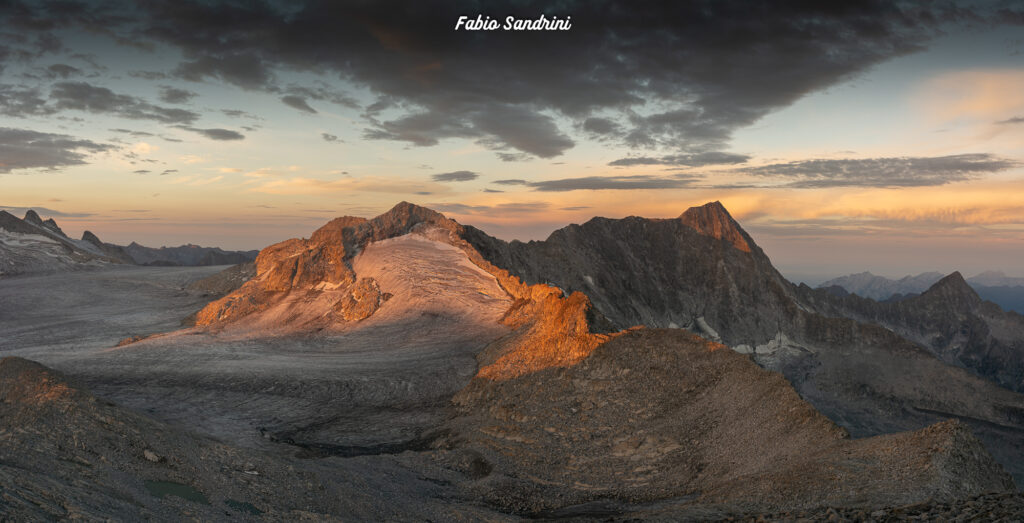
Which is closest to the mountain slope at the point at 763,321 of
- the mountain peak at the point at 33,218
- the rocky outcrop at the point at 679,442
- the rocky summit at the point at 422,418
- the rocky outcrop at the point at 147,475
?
the rocky summit at the point at 422,418

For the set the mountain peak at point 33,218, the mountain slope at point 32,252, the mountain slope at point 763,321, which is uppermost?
the mountain peak at point 33,218

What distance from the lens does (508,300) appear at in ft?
248

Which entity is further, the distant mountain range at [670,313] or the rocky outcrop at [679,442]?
the distant mountain range at [670,313]

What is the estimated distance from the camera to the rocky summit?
21.5 m

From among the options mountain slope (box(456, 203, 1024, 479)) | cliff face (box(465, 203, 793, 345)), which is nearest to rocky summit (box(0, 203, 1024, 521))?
mountain slope (box(456, 203, 1024, 479))

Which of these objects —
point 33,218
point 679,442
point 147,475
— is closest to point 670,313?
point 679,442

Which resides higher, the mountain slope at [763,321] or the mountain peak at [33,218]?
the mountain peak at [33,218]

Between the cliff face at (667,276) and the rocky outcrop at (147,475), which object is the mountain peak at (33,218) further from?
the rocky outcrop at (147,475)

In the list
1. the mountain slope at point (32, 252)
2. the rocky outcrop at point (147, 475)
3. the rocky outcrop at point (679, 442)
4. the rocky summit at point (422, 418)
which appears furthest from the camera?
the mountain slope at point (32, 252)

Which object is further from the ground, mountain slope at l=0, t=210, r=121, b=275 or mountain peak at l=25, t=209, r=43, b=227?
mountain peak at l=25, t=209, r=43, b=227

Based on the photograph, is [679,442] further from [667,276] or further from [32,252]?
[32,252]

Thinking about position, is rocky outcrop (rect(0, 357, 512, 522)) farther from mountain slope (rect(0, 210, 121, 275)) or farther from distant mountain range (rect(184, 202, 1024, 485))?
mountain slope (rect(0, 210, 121, 275))

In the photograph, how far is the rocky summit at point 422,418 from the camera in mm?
21484

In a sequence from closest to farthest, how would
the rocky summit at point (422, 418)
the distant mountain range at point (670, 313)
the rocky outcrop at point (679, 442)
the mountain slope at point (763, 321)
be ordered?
1. the rocky outcrop at point (679, 442)
2. the rocky summit at point (422, 418)
3. the distant mountain range at point (670, 313)
4. the mountain slope at point (763, 321)
